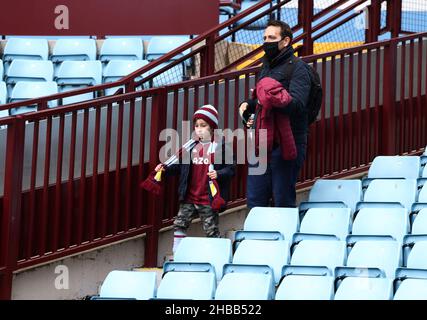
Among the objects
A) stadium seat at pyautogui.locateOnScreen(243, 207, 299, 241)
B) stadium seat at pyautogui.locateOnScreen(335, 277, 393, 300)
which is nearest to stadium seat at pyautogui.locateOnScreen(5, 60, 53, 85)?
stadium seat at pyautogui.locateOnScreen(243, 207, 299, 241)

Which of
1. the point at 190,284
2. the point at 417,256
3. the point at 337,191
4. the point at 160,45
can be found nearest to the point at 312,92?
the point at 337,191

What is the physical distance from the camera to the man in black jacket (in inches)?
402

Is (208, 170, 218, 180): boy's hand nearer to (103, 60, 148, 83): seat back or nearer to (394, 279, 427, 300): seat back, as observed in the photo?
(394, 279, 427, 300): seat back

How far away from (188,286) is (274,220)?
140 cm

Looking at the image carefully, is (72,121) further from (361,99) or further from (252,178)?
(361,99)

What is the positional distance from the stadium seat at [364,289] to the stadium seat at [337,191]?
2.28 meters

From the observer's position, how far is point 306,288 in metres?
8.47

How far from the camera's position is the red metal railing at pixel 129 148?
10203mm

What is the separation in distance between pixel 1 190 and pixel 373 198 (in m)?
2.99

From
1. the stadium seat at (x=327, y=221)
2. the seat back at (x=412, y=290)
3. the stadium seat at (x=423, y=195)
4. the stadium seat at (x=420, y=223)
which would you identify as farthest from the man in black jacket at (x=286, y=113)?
the seat back at (x=412, y=290)

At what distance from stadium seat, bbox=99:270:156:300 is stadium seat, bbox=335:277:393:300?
1.32 metres

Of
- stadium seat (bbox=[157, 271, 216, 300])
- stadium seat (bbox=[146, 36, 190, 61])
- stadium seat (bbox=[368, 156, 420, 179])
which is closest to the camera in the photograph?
stadium seat (bbox=[157, 271, 216, 300])

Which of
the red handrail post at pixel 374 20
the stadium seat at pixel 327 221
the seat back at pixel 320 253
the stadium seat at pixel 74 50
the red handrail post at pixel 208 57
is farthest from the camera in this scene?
the stadium seat at pixel 74 50

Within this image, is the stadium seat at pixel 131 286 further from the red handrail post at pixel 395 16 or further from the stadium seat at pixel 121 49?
the stadium seat at pixel 121 49
